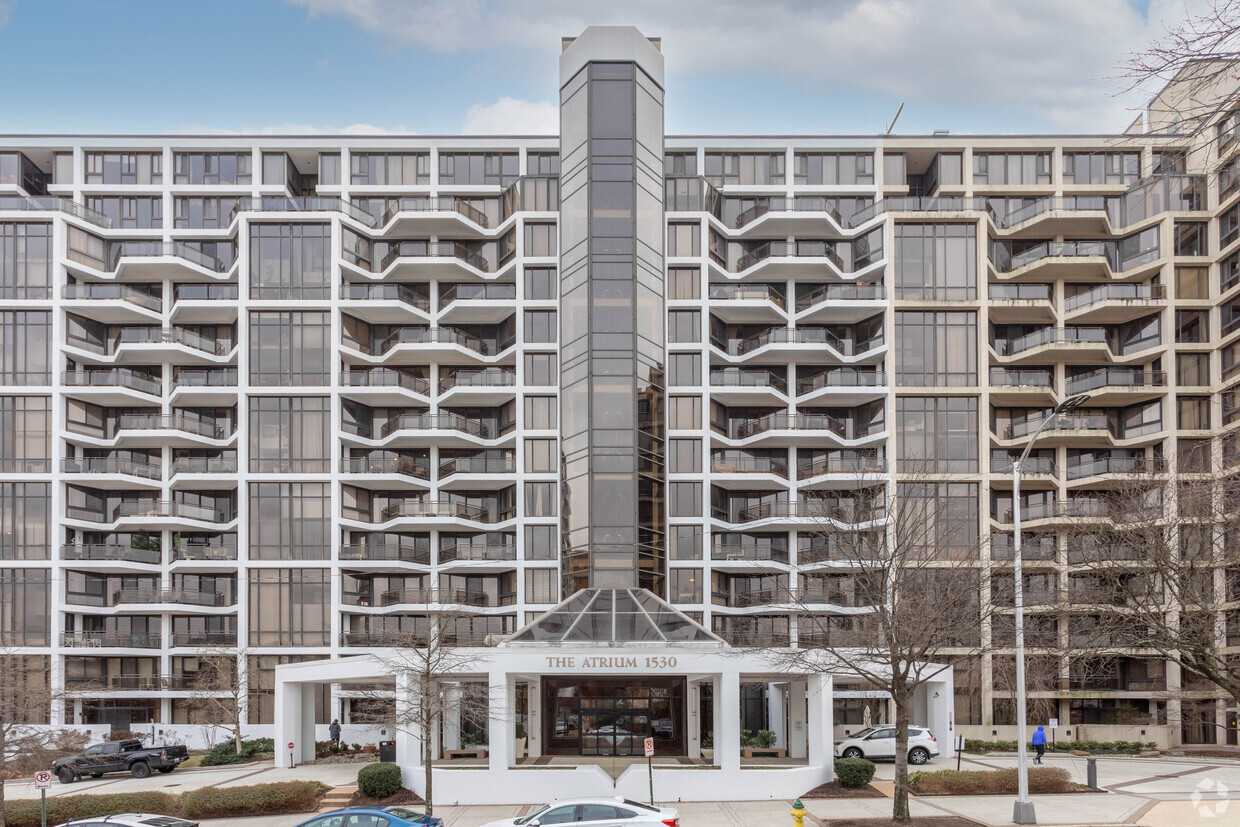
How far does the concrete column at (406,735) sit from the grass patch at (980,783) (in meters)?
16.4

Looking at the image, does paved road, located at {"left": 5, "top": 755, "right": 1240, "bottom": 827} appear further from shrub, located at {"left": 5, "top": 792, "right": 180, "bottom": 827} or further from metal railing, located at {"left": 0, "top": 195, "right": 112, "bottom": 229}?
metal railing, located at {"left": 0, "top": 195, "right": 112, "bottom": 229}

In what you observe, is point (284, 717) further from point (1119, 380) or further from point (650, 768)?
point (1119, 380)

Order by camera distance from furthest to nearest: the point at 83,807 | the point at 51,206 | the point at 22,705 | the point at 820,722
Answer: the point at 51,206 < the point at 22,705 < the point at 820,722 < the point at 83,807

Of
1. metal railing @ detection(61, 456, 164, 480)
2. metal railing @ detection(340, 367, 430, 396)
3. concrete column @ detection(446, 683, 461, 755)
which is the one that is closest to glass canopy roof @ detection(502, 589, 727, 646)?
concrete column @ detection(446, 683, 461, 755)

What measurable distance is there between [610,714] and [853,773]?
11.7m

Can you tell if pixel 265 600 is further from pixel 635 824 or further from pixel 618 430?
pixel 635 824

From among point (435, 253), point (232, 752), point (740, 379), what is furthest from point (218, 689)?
point (740, 379)

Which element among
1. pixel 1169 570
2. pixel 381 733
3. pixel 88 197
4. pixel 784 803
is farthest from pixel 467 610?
pixel 1169 570

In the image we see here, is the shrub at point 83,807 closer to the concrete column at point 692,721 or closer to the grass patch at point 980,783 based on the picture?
the concrete column at point 692,721

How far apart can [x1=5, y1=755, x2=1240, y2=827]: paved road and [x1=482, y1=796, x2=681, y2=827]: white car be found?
525 cm

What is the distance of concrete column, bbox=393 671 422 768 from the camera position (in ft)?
106

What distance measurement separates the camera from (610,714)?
40.2 m

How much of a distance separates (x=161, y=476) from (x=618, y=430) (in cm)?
2896

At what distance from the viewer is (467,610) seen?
53562 millimetres
